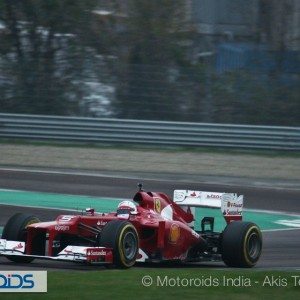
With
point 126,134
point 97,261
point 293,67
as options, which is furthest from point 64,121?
point 97,261

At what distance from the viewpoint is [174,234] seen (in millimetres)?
10727

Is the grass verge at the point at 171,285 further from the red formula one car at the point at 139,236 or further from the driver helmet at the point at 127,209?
the driver helmet at the point at 127,209

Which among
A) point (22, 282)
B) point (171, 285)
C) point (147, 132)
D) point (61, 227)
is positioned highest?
point (147, 132)

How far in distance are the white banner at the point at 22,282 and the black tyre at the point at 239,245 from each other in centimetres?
337

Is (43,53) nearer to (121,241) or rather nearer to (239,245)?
(239,245)

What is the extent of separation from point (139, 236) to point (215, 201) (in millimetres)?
1194

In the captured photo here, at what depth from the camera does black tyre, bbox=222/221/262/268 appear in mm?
10906

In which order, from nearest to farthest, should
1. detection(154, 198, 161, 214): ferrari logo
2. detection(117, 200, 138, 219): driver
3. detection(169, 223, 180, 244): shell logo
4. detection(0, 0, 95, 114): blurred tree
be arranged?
detection(117, 200, 138, 219): driver < detection(169, 223, 180, 244): shell logo < detection(154, 198, 161, 214): ferrari logo < detection(0, 0, 95, 114): blurred tree

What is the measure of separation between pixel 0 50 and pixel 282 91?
24.8 feet

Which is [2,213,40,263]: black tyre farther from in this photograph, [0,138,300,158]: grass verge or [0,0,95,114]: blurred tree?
[0,0,95,114]: blurred tree

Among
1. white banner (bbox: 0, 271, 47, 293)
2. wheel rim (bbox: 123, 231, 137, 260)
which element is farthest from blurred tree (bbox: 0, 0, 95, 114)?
white banner (bbox: 0, 271, 47, 293)

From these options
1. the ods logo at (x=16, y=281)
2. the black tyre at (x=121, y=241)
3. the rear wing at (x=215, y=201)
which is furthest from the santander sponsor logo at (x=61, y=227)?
the ods logo at (x=16, y=281)

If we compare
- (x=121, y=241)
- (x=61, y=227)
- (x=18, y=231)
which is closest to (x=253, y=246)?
(x=121, y=241)

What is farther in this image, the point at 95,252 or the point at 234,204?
the point at 234,204
